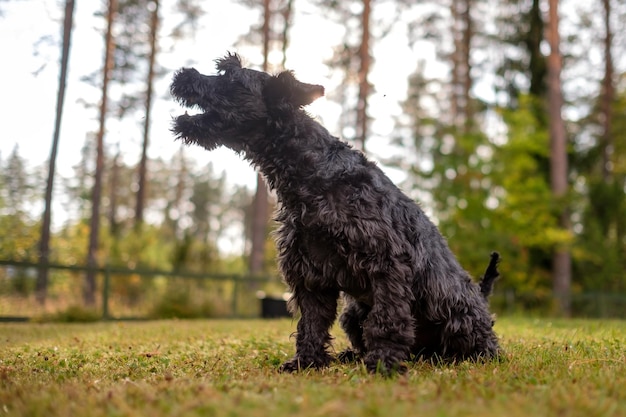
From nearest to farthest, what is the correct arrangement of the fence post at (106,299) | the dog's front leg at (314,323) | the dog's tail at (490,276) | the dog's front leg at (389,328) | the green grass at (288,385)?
the green grass at (288,385) → the dog's front leg at (389,328) → the dog's front leg at (314,323) → the dog's tail at (490,276) → the fence post at (106,299)

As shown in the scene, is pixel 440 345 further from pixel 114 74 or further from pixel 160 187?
pixel 160 187

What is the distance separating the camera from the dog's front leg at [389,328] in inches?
166

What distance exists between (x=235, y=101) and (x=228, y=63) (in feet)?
1.28

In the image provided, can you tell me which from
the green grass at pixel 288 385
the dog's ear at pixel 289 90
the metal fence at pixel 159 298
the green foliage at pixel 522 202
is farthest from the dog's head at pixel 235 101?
the green foliage at pixel 522 202

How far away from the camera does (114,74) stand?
22.4 meters

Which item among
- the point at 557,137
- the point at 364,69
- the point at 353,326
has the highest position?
the point at 364,69

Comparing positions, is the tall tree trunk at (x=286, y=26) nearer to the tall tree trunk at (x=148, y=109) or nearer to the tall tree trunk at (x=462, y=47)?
the tall tree trunk at (x=148, y=109)

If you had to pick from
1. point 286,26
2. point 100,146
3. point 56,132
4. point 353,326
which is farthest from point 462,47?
point 353,326

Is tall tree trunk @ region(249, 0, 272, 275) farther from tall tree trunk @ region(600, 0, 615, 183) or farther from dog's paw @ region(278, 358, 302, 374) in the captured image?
tall tree trunk @ region(600, 0, 615, 183)

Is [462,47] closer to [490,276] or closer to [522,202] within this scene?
[522,202]

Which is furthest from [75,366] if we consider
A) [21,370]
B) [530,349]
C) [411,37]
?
[411,37]

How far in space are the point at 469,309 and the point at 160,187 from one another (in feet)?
142

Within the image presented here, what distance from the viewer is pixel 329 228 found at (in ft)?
14.6

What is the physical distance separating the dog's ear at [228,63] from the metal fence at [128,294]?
382 inches
